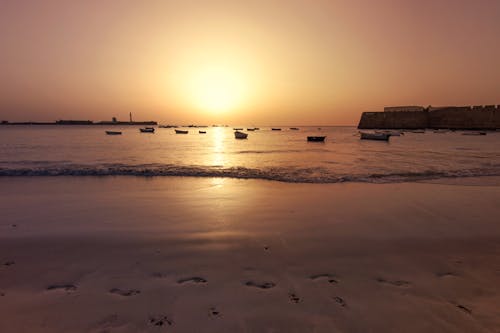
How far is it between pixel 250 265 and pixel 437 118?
532 ft

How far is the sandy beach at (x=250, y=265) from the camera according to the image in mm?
3467

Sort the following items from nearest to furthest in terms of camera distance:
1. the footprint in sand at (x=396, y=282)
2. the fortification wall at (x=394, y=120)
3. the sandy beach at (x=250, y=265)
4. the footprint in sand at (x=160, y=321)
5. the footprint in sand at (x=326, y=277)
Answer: the footprint in sand at (x=160, y=321), the sandy beach at (x=250, y=265), the footprint in sand at (x=396, y=282), the footprint in sand at (x=326, y=277), the fortification wall at (x=394, y=120)

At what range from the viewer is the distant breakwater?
115938 mm

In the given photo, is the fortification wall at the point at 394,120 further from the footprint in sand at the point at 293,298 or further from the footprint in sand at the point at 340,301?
the footprint in sand at the point at 293,298

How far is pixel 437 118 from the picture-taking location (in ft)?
A: 442

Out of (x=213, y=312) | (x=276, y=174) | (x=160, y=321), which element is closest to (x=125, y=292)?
(x=160, y=321)

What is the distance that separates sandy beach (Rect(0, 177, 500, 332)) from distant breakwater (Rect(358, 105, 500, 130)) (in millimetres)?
142727

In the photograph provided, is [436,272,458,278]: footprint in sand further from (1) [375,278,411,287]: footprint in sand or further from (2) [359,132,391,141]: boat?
(2) [359,132,391,141]: boat

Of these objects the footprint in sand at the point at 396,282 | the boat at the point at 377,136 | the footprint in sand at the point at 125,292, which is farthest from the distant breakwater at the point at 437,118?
the footprint in sand at the point at 125,292

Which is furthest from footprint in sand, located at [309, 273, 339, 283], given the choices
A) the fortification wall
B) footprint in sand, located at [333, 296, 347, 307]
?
the fortification wall

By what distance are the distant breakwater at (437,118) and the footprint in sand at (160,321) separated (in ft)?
501

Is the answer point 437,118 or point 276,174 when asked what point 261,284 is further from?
point 437,118

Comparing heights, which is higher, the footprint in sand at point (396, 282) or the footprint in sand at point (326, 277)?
the footprint in sand at point (326, 277)

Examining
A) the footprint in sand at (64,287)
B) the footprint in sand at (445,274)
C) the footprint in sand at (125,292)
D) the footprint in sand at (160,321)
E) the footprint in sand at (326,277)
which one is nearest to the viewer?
the footprint in sand at (160,321)
